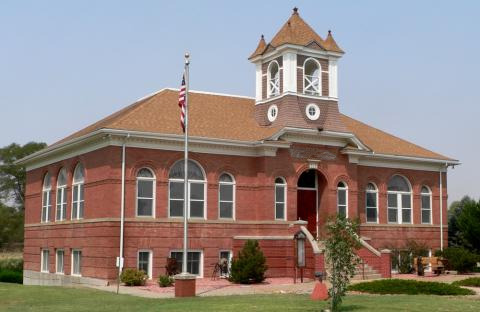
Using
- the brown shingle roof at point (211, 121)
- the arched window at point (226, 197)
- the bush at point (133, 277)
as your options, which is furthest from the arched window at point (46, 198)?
the bush at point (133, 277)

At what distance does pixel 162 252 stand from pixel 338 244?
15.3 m

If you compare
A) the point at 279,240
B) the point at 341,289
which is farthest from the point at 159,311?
the point at 279,240

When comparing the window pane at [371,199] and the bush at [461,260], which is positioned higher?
the window pane at [371,199]

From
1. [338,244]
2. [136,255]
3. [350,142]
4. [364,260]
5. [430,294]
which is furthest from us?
[350,142]

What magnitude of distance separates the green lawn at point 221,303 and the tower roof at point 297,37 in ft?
54.6

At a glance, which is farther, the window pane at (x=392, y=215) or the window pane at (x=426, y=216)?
the window pane at (x=426, y=216)

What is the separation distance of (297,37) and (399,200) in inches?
450

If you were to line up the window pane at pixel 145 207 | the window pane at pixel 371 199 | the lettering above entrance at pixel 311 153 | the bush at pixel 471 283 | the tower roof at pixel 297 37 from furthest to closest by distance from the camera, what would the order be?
1. the window pane at pixel 371 199
2. the tower roof at pixel 297 37
3. the lettering above entrance at pixel 311 153
4. the window pane at pixel 145 207
5. the bush at pixel 471 283

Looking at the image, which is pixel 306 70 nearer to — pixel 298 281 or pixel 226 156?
pixel 226 156

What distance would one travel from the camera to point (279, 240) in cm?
3353

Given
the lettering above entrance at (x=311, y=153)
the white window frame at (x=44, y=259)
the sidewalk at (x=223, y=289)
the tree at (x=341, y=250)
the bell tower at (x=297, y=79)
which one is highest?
the bell tower at (x=297, y=79)

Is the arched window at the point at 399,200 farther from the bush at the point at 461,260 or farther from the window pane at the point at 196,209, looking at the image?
the window pane at the point at 196,209

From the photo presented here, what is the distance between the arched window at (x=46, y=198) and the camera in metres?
38.2

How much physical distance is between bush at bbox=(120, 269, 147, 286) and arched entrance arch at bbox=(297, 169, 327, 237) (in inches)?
403
